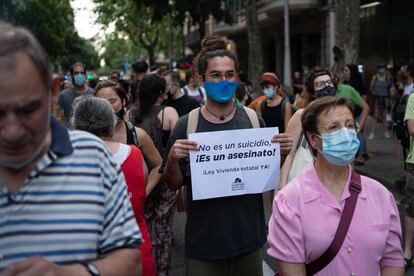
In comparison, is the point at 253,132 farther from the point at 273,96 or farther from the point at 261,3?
the point at 261,3

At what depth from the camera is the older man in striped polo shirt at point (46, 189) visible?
1.76 m

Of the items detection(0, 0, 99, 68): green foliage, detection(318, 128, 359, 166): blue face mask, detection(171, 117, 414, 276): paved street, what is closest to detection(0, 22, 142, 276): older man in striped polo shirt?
detection(318, 128, 359, 166): blue face mask

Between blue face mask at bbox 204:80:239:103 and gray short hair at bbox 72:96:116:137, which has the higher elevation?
blue face mask at bbox 204:80:239:103

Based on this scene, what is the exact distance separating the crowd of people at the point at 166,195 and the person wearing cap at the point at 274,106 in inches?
64.5

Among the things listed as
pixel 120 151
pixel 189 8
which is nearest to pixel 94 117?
pixel 120 151

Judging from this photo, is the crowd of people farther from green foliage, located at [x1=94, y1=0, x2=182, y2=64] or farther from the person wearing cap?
green foliage, located at [x1=94, y1=0, x2=182, y2=64]

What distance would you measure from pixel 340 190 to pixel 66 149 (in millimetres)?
1559

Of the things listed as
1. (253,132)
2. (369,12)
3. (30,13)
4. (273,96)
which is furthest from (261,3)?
(253,132)

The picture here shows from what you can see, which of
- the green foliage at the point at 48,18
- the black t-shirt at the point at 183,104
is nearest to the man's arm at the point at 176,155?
the black t-shirt at the point at 183,104

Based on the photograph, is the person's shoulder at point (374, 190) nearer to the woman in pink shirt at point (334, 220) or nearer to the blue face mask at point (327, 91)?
the woman in pink shirt at point (334, 220)

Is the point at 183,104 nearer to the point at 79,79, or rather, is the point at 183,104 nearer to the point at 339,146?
the point at 79,79

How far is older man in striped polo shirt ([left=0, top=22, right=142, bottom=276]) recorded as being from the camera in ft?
5.79

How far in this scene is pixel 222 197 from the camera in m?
3.83

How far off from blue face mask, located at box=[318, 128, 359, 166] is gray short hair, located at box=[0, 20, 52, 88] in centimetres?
165
